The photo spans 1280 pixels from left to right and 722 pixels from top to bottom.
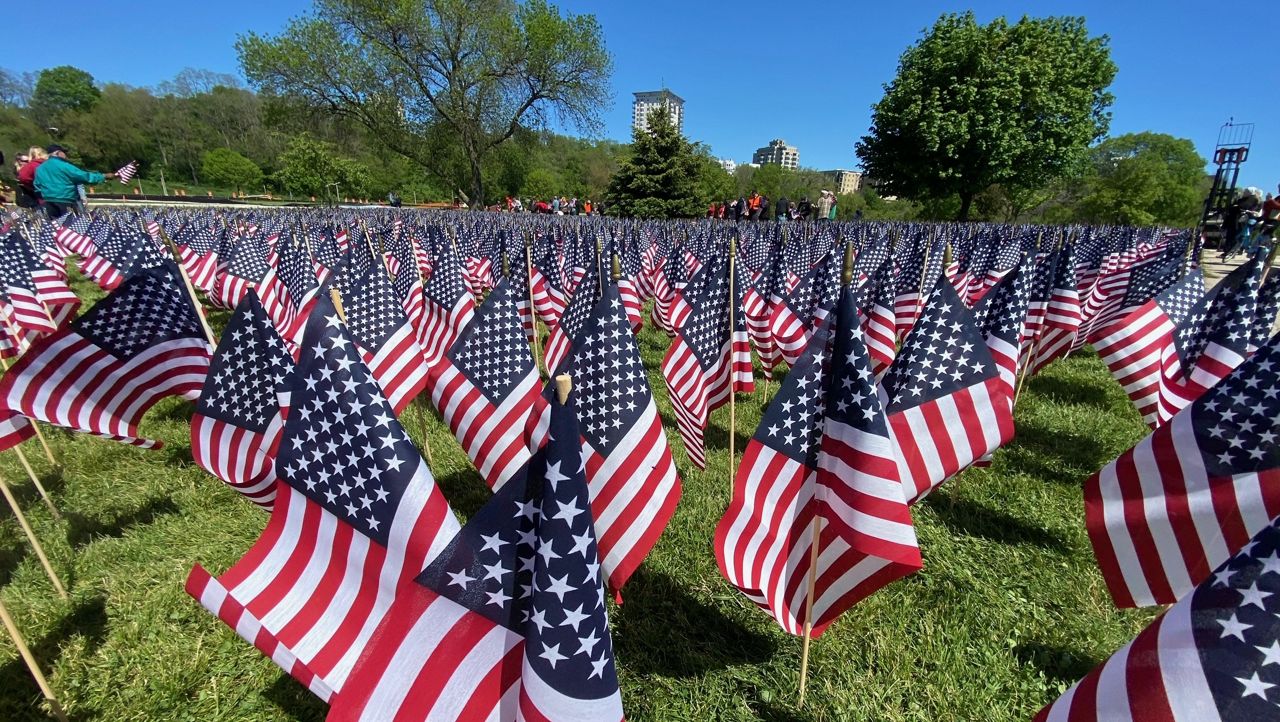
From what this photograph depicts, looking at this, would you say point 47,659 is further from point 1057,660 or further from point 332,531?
point 1057,660

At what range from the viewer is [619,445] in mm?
3115

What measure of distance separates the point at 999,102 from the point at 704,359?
3617 cm

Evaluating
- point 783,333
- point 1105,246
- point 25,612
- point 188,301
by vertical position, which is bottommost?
point 25,612

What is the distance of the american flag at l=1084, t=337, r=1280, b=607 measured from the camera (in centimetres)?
238

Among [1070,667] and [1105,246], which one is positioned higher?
[1105,246]

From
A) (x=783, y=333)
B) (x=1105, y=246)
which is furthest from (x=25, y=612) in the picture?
(x=1105, y=246)

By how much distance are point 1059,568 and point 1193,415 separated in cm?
227

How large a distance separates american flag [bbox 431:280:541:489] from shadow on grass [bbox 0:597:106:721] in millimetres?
2510

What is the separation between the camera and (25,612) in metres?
3.78

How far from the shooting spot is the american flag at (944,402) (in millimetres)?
3193

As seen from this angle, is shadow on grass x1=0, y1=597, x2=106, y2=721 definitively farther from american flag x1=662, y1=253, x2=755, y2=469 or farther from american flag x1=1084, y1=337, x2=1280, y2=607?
american flag x1=1084, y1=337, x2=1280, y2=607

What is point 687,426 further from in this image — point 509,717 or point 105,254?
point 105,254

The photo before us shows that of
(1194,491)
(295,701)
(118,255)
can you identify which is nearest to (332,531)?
(295,701)

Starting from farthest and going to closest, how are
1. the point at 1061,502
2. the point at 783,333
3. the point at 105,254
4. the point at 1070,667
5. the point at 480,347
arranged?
the point at 105,254
the point at 783,333
the point at 1061,502
the point at 480,347
the point at 1070,667
